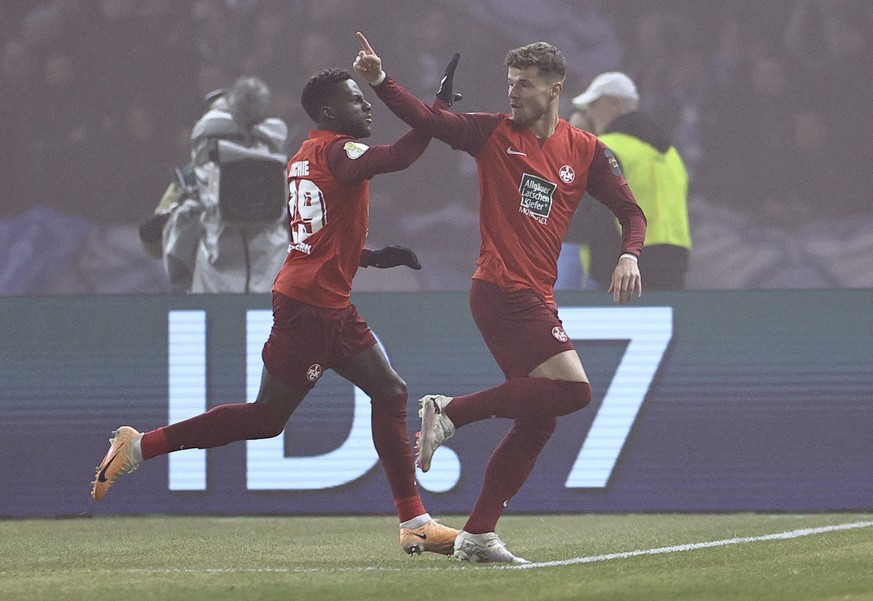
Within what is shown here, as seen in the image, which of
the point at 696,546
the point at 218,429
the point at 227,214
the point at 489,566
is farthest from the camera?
the point at 227,214

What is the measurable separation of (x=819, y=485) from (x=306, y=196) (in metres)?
4.09

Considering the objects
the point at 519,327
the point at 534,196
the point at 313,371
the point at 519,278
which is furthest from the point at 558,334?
the point at 313,371

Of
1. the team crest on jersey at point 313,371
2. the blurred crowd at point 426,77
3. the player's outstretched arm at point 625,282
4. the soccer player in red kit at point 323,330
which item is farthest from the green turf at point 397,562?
the blurred crowd at point 426,77

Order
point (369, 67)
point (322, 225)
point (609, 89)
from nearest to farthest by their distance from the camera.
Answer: point (369, 67) < point (322, 225) < point (609, 89)

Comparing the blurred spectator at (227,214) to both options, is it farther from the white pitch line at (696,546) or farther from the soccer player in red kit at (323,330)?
the white pitch line at (696,546)

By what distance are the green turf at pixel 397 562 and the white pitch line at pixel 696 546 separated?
9 centimetres

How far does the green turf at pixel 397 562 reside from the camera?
490 centimetres

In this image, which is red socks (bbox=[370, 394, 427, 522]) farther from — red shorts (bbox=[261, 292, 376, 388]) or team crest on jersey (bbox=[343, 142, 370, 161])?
team crest on jersey (bbox=[343, 142, 370, 161])

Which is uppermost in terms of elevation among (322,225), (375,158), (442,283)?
(375,158)

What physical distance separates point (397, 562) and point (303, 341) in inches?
38.1

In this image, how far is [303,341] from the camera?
5930 millimetres

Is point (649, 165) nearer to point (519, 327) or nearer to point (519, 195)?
point (519, 195)

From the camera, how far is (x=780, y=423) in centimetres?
857

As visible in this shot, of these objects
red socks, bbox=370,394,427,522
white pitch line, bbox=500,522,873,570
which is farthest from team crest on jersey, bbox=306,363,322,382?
white pitch line, bbox=500,522,873,570
